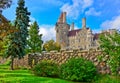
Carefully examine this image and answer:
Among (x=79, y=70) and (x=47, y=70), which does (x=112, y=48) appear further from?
(x=47, y=70)

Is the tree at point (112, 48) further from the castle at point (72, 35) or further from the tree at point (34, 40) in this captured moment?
the castle at point (72, 35)

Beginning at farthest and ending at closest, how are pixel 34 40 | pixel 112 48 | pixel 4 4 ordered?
1. pixel 34 40
2. pixel 112 48
3. pixel 4 4

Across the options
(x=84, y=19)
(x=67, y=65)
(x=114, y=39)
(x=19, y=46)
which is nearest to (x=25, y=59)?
(x=19, y=46)

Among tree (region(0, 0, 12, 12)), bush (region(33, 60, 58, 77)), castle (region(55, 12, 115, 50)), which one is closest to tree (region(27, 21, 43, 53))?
bush (region(33, 60, 58, 77))

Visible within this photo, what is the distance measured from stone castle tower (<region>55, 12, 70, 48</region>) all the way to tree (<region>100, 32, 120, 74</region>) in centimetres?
8581

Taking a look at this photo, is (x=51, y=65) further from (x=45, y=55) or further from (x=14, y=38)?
(x=14, y=38)

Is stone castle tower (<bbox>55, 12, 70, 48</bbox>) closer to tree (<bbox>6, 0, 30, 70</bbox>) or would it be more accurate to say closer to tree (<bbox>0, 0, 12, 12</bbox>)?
tree (<bbox>6, 0, 30, 70</bbox>)

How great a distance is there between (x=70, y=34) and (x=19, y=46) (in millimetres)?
80743

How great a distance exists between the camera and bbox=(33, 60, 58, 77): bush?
67.3ft

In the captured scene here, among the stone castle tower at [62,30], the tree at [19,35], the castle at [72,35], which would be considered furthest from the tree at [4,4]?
the stone castle tower at [62,30]

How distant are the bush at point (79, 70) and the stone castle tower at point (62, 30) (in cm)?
8582

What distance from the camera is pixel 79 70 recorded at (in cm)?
1844

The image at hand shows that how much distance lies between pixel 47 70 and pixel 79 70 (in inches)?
124

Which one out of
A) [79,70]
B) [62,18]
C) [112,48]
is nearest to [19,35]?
[79,70]
